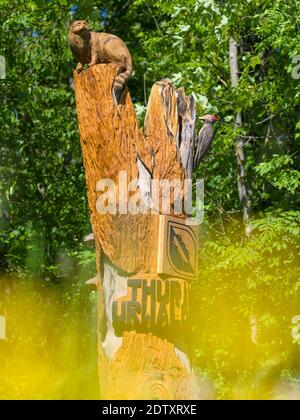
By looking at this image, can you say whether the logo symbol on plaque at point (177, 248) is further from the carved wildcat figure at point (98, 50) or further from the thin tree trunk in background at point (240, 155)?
the thin tree trunk in background at point (240, 155)

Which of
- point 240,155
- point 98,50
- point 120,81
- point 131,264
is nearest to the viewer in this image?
point 131,264

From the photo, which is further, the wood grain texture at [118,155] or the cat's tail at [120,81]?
the cat's tail at [120,81]

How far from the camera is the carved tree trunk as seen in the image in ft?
23.4

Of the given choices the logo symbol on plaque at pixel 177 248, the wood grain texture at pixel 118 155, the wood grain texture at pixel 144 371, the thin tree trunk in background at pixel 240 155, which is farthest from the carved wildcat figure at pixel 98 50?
the thin tree trunk in background at pixel 240 155

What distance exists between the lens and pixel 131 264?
23.7 feet

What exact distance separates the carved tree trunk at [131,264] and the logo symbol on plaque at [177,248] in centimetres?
3

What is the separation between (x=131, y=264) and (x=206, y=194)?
6452 mm

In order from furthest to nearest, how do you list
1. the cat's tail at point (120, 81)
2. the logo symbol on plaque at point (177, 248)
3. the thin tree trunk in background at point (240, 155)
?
the thin tree trunk in background at point (240, 155)
the cat's tail at point (120, 81)
the logo symbol on plaque at point (177, 248)

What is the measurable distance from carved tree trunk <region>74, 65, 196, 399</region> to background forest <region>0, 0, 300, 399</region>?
13.8 feet

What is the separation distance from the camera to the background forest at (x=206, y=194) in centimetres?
1212

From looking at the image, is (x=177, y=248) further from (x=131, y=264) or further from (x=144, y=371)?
(x=144, y=371)

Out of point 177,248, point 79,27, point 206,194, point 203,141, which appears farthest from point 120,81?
point 206,194

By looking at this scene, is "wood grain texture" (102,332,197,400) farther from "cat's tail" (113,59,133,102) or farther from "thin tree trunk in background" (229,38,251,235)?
"thin tree trunk in background" (229,38,251,235)

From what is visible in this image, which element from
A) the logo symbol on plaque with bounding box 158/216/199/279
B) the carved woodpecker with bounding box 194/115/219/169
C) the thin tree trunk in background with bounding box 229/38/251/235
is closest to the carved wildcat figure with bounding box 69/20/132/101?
the carved woodpecker with bounding box 194/115/219/169
